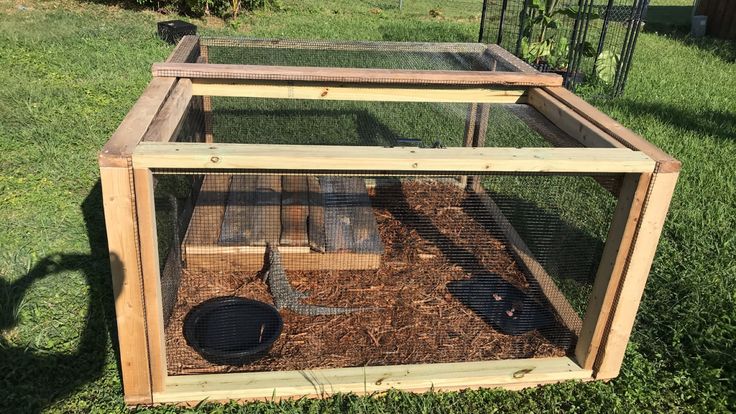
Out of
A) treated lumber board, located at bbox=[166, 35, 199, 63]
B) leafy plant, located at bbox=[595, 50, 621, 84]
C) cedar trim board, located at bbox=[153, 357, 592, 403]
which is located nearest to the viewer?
cedar trim board, located at bbox=[153, 357, 592, 403]

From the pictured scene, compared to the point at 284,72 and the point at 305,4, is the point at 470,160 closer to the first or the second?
the point at 284,72

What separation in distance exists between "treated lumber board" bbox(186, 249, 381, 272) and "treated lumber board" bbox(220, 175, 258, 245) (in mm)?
74

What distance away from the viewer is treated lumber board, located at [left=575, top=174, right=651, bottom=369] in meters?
2.36

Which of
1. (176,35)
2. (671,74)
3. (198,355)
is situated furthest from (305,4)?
(198,355)

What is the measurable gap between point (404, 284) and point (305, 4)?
10.3m

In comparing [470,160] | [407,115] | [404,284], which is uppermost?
[470,160]

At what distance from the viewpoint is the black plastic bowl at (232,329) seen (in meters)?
2.63

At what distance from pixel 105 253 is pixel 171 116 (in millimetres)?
1362

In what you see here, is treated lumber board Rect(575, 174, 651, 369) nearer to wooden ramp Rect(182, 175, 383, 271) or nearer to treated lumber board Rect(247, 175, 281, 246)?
wooden ramp Rect(182, 175, 383, 271)

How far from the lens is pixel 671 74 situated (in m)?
8.65

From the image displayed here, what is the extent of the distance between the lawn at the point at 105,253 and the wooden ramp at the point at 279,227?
0.60 meters

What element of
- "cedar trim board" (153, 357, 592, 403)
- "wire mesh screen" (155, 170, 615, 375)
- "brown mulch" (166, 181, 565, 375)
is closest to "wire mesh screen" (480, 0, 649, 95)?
"wire mesh screen" (155, 170, 615, 375)

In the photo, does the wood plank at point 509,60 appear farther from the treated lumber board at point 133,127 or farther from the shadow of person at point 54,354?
the shadow of person at point 54,354

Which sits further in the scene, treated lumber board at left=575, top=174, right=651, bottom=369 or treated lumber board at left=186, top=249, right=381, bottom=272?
treated lumber board at left=186, top=249, right=381, bottom=272
